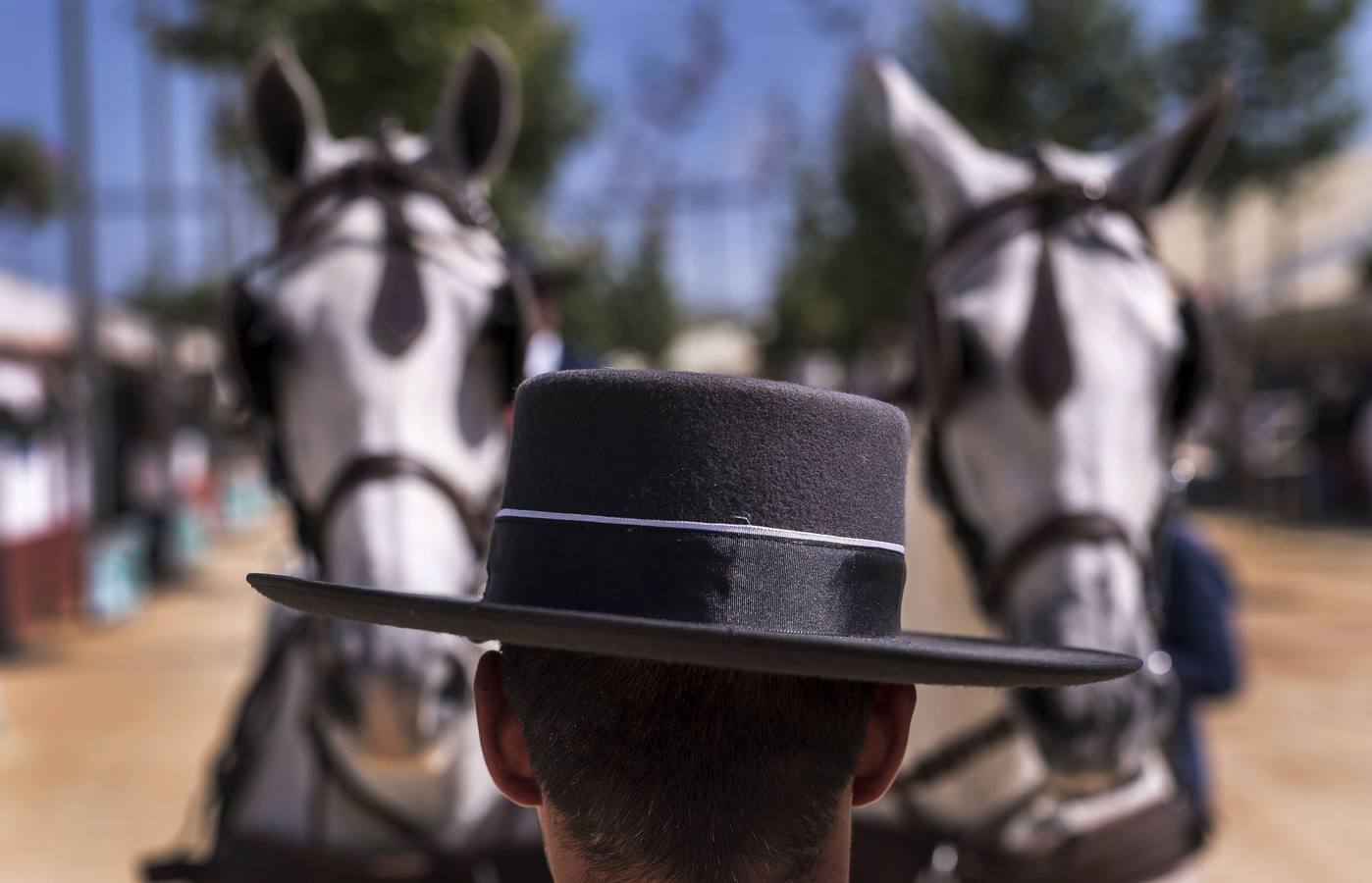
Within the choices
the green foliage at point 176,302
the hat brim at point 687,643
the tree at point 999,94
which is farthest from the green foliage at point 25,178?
the hat brim at point 687,643

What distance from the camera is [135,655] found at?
1001 cm

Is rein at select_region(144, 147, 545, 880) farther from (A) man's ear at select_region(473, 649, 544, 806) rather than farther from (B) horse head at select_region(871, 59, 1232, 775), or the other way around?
(A) man's ear at select_region(473, 649, 544, 806)

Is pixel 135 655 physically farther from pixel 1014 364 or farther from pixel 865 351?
pixel 865 351

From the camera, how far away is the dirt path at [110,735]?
224 inches

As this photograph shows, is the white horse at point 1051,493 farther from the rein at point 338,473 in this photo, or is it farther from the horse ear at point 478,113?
the horse ear at point 478,113

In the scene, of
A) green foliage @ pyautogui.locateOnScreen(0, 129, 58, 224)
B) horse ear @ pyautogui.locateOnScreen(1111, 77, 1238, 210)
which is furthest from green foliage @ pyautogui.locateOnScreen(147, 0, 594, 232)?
green foliage @ pyautogui.locateOnScreen(0, 129, 58, 224)

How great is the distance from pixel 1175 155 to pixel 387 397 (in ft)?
5.99

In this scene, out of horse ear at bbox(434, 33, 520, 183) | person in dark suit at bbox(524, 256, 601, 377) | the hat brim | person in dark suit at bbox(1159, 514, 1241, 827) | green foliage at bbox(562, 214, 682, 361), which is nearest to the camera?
the hat brim

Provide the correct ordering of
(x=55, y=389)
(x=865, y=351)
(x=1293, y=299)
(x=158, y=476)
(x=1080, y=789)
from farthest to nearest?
(x=865, y=351), (x=1293, y=299), (x=158, y=476), (x=55, y=389), (x=1080, y=789)

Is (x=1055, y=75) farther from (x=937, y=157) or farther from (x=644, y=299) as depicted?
(x=644, y=299)

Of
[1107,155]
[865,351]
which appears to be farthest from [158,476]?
[1107,155]

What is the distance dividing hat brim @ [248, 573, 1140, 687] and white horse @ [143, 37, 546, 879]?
0.95 m

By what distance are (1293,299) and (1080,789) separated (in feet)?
62.5

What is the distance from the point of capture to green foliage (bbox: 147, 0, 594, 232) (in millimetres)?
6684
